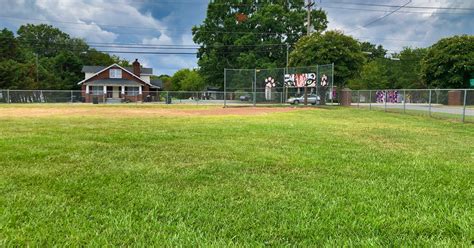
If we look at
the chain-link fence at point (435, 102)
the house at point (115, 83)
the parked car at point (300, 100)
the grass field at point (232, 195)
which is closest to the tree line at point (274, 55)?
the parked car at point (300, 100)

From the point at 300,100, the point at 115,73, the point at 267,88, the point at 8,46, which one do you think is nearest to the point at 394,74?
the point at 300,100

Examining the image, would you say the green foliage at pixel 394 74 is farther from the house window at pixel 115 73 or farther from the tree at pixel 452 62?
the house window at pixel 115 73

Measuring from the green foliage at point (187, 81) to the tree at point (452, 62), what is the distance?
42092 millimetres

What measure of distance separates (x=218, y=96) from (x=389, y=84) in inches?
1417

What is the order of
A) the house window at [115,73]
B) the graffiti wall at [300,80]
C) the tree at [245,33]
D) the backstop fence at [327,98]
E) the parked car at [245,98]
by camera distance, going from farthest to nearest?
1. the house window at [115,73]
2. the tree at [245,33]
3. the parked car at [245,98]
4. the graffiti wall at [300,80]
5. the backstop fence at [327,98]

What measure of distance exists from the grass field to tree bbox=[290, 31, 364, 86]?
24.7 m

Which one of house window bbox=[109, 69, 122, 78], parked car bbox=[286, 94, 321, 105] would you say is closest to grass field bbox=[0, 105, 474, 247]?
parked car bbox=[286, 94, 321, 105]

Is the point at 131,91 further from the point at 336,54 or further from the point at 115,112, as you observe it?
the point at 115,112

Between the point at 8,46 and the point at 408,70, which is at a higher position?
the point at 8,46

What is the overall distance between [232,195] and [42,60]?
239 feet

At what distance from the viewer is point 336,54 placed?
30797mm

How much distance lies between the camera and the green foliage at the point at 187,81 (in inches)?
3041

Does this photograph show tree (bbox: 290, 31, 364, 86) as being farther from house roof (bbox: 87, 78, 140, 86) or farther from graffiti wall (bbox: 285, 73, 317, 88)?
house roof (bbox: 87, 78, 140, 86)

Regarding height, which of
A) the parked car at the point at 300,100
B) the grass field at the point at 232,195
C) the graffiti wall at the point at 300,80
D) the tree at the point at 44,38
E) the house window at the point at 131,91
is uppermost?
the tree at the point at 44,38
